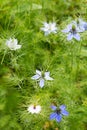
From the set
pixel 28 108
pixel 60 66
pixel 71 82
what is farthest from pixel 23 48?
pixel 28 108

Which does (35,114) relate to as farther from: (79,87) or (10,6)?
(10,6)

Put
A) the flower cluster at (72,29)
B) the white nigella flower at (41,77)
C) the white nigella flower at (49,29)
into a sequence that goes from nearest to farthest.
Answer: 1. the white nigella flower at (41,77)
2. the flower cluster at (72,29)
3. the white nigella flower at (49,29)

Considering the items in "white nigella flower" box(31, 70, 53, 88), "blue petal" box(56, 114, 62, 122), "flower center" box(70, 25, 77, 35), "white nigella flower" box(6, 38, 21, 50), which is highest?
"flower center" box(70, 25, 77, 35)

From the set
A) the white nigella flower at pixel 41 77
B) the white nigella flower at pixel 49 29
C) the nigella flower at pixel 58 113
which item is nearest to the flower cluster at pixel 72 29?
the white nigella flower at pixel 49 29

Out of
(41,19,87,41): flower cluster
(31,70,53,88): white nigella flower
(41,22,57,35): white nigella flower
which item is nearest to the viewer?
(31,70,53,88): white nigella flower

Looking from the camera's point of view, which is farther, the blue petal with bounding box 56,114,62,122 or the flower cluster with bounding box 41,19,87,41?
the flower cluster with bounding box 41,19,87,41

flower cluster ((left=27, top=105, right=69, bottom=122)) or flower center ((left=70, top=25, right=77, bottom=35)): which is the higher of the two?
flower center ((left=70, top=25, right=77, bottom=35))

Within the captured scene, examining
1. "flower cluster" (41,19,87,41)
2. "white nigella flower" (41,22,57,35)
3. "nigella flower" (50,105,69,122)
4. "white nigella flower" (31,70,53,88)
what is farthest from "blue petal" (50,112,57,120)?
"white nigella flower" (41,22,57,35)

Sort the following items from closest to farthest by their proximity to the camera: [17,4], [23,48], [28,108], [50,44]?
[28,108] < [23,48] < [50,44] < [17,4]

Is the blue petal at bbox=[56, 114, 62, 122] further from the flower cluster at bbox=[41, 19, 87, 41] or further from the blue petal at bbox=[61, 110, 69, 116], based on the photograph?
the flower cluster at bbox=[41, 19, 87, 41]

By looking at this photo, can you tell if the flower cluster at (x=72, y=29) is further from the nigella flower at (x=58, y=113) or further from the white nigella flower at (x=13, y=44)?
the nigella flower at (x=58, y=113)

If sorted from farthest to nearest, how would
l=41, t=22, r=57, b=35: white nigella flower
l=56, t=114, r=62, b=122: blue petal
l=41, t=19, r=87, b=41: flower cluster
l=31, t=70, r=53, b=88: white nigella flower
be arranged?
1. l=41, t=22, r=57, b=35: white nigella flower
2. l=41, t=19, r=87, b=41: flower cluster
3. l=31, t=70, r=53, b=88: white nigella flower
4. l=56, t=114, r=62, b=122: blue petal
